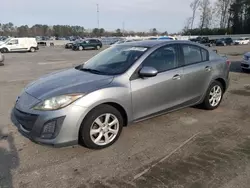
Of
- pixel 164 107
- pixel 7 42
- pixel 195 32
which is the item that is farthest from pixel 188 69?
pixel 195 32

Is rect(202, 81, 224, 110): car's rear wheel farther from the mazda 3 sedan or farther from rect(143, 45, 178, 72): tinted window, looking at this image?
rect(143, 45, 178, 72): tinted window

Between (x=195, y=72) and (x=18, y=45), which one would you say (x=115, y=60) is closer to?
(x=195, y=72)

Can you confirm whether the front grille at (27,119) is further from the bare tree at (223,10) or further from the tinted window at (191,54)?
the bare tree at (223,10)

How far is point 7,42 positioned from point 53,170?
30.9m

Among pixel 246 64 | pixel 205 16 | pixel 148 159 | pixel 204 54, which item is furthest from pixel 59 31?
pixel 148 159

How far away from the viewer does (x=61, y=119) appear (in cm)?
325

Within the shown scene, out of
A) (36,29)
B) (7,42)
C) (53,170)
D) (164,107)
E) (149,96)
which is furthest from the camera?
(36,29)

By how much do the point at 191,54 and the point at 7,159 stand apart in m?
3.59

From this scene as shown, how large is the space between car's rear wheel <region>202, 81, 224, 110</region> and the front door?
0.91 metres

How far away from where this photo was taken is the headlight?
3.29m

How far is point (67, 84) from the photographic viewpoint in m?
3.65

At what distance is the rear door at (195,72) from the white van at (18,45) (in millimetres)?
29279

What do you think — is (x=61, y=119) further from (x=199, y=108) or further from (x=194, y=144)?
(x=199, y=108)

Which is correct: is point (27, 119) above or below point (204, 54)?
below
